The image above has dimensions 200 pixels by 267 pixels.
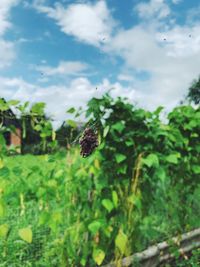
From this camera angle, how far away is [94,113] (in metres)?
3.78

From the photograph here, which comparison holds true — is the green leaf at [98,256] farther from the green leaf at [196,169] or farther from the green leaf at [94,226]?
the green leaf at [196,169]

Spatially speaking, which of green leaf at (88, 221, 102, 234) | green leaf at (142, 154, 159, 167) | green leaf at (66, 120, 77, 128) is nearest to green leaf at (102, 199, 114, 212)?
green leaf at (88, 221, 102, 234)

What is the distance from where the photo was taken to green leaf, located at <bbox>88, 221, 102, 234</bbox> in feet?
11.8

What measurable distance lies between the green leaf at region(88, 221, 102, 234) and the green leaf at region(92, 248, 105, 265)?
0.16 metres

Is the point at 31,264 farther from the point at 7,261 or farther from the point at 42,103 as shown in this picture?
the point at 42,103

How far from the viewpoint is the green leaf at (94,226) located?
358cm

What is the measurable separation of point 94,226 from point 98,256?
0.71 feet

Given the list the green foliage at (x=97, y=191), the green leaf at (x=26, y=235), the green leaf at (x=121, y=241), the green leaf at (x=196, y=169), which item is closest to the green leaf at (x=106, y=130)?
the green foliage at (x=97, y=191)

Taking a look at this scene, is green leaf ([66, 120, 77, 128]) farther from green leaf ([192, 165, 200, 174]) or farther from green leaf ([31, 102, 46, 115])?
green leaf ([192, 165, 200, 174])

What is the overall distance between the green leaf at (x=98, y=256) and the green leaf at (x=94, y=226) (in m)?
0.16

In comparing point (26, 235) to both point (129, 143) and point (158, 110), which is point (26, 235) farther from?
point (158, 110)

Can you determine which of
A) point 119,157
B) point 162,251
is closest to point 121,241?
point 119,157

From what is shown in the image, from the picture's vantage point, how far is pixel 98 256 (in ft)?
12.0

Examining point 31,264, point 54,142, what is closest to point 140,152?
point 54,142
